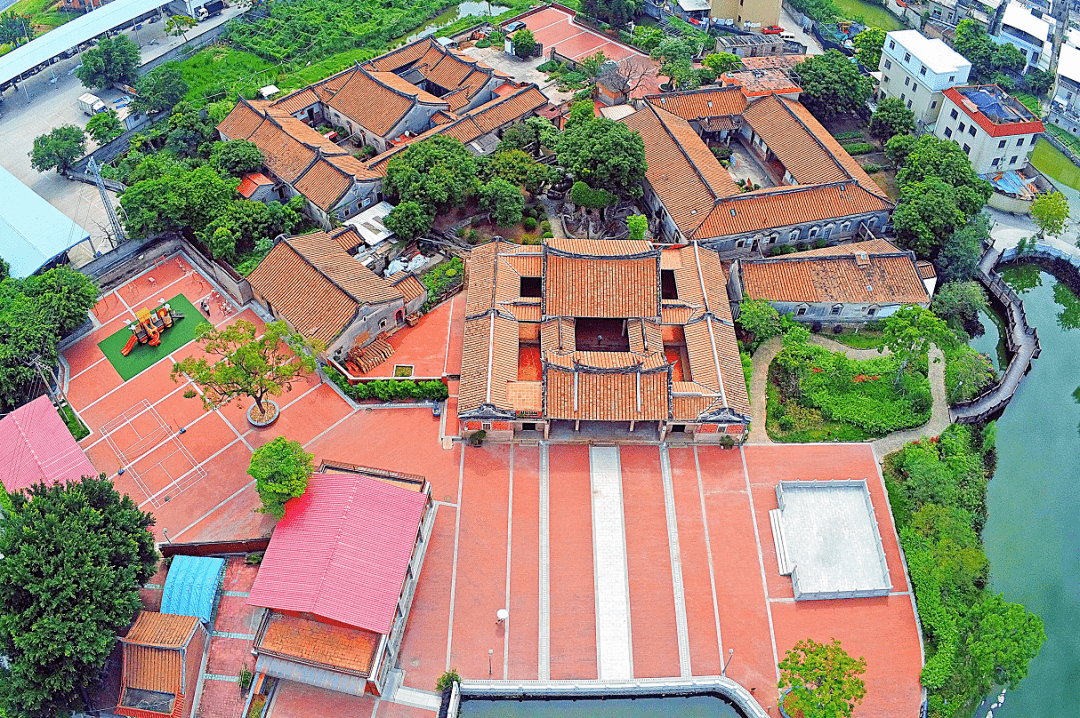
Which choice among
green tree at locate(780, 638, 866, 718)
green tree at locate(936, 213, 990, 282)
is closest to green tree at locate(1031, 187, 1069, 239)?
green tree at locate(936, 213, 990, 282)

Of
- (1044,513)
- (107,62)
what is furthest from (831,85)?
Result: (107,62)

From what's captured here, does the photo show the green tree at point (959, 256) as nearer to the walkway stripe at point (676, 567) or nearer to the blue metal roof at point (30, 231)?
the walkway stripe at point (676, 567)

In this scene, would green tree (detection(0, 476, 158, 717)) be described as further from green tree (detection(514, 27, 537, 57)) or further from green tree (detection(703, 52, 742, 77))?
green tree (detection(703, 52, 742, 77))

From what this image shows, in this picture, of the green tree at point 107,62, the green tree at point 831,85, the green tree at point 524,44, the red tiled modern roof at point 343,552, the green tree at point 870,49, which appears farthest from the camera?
the green tree at point 524,44

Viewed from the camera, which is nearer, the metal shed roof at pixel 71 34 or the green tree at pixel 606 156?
the green tree at pixel 606 156

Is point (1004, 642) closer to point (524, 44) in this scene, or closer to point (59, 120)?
point (524, 44)

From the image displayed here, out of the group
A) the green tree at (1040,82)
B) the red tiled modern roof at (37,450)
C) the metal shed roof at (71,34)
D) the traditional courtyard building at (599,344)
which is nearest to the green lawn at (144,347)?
the red tiled modern roof at (37,450)
